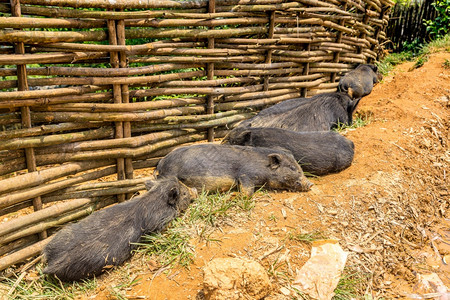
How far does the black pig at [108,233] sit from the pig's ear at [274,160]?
1293 mm

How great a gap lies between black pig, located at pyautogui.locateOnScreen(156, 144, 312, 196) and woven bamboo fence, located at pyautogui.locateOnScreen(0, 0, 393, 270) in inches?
17.8

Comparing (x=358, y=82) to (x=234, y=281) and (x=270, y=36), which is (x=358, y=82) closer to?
(x=270, y=36)

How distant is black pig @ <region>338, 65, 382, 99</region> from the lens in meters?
8.01

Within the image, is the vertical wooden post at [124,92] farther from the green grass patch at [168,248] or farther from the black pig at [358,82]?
the black pig at [358,82]

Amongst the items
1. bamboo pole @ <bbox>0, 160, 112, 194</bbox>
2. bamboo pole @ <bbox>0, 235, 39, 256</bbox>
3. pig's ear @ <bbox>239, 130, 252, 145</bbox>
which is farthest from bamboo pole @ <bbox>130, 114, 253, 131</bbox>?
bamboo pole @ <bbox>0, 235, 39, 256</bbox>

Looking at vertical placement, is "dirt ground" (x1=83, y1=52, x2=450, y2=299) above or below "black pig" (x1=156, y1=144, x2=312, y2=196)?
below

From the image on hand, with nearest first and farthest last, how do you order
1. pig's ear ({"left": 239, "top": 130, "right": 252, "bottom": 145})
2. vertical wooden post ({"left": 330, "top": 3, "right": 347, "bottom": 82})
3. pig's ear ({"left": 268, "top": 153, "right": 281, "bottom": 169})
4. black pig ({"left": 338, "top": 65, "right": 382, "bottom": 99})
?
pig's ear ({"left": 268, "top": 153, "right": 281, "bottom": 169}), pig's ear ({"left": 239, "top": 130, "right": 252, "bottom": 145}), vertical wooden post ({"left": 330, "top": 3, "right": 347, "bottom": 82}), black pig ({"left": 338, "top": 65, "right": 382, "bottom": 99})

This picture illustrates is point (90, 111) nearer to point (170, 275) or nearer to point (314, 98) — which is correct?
point (170, 275)

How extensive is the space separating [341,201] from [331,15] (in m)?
4.31

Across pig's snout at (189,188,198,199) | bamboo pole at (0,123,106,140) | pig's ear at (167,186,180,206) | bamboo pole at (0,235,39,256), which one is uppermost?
bamboo pole at (0,123,106,140)

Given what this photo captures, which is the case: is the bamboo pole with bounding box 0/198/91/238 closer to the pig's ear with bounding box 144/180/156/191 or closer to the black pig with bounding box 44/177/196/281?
the black pig with bounding box 44/177/196/281

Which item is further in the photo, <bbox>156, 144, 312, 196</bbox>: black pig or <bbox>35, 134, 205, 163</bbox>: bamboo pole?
<bbox>156, 144, 312, 196</bbox>: black pig

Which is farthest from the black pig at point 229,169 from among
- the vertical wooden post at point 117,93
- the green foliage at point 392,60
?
the green foliage at point 392,60

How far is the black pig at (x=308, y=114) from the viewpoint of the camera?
6145 mm
